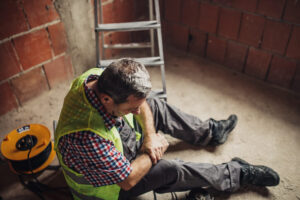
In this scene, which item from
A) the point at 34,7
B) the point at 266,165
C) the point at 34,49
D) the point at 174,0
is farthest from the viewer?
the point at 174,0

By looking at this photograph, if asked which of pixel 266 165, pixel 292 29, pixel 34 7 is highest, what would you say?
pixel 34 7

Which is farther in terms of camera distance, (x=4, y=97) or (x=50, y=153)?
(x=4, y=97)

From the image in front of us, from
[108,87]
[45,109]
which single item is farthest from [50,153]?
[108,87]

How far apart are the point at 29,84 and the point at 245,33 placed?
7.13 feet

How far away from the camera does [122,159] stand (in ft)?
4.07

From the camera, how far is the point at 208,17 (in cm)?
285

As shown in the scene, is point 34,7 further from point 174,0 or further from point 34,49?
point 174,0

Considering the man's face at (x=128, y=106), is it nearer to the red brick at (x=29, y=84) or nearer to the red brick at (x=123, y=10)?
the red brick at (x=29, y=84)

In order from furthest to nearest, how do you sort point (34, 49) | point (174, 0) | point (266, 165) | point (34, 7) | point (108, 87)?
point (174, 0) → point (34, 49) → point (34, 7) → point (266, 165) → point (108, 87)

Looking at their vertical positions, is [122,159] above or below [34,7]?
below

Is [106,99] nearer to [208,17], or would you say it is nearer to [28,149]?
[28,149]

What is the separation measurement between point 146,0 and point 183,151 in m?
1.95

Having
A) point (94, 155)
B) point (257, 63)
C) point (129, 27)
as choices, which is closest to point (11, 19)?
point (129, 27)

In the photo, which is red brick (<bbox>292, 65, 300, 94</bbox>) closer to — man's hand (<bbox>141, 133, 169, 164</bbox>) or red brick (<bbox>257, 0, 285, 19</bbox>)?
red brick (<bbox>257, 0, 285, 19</bbox>)
